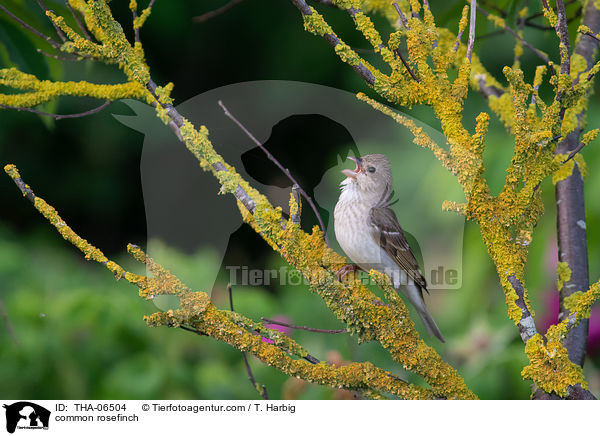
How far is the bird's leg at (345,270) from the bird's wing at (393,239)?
0.29 ft

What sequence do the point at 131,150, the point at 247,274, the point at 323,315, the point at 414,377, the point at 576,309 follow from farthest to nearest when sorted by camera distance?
the point at 131,150, the point at 323,315, the point at 414,377, the point at 247,274, the point at 576,309

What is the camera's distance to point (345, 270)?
67 cm

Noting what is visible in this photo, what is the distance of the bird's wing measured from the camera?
2.61ft

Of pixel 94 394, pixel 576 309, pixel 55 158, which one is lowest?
pixel 94 394

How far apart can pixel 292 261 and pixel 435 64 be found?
225 mm

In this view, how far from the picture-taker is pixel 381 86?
589 mm

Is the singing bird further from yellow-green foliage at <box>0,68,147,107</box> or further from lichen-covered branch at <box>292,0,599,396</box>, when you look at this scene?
yellow-green foliage at <box>0,68,147,107</box>

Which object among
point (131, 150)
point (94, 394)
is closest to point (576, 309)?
point (94, 394)

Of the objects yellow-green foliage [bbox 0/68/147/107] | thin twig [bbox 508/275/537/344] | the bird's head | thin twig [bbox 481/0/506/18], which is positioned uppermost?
thin twig [bbox 481/0/506/18]

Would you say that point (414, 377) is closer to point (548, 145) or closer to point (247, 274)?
point (247, 274)

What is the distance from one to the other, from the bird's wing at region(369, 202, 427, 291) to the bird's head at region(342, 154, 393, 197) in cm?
3

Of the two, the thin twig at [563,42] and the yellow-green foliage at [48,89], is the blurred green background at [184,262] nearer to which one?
the yellow-green foliage at [48,89]

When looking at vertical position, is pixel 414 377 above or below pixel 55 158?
below
